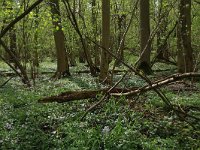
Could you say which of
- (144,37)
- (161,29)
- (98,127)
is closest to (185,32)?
(144,37)

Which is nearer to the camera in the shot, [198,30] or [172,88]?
[172,88]

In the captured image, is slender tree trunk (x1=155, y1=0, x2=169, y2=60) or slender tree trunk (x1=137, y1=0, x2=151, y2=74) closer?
slender tree trunk (x1=155, y1=0, x2=169, y2=60)

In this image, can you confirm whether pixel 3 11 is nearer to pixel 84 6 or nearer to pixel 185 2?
pixel 185 2

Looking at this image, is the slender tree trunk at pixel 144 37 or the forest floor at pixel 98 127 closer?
the forest floor at pixel 98 127

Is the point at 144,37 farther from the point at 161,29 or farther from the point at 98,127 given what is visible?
the point at 98,127

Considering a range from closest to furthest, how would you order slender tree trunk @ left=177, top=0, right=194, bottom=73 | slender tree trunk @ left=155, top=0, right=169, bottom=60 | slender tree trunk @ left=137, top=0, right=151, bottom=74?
slender tree trunk @ left=155, top=0, right=169, bottom=60 < slender tree trunk @ left=177, top=0, right=194, bottom=73 < slender tree trunk @ left=137, top=0, right=151, bottom=74

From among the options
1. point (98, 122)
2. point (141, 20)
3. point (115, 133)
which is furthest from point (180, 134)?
point (141, 20)

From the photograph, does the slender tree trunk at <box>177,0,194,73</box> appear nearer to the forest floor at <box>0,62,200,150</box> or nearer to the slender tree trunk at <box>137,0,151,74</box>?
the slender tree trunk at <box>137,0,151,74</box>

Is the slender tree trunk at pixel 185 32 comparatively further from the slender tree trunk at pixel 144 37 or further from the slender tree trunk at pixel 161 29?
the slender tree trunk at pixel 144 37

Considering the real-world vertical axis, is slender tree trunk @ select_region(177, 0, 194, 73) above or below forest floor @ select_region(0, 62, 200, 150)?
above

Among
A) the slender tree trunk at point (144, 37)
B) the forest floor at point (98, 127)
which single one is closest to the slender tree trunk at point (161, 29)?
the slender tree trunk at point (144, 37)

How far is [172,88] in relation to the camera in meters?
13.9

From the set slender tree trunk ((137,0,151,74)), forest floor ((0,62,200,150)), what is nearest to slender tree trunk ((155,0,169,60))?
slender tree trunk ((137,0,151,74))

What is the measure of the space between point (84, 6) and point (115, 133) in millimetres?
27087
